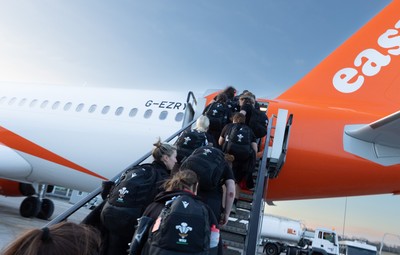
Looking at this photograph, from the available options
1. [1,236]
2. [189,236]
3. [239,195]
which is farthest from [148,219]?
[1,236]

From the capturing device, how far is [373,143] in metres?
7.62

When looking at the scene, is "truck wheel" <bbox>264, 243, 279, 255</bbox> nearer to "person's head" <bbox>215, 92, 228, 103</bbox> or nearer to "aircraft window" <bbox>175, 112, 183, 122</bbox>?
"aircraft window" <bbox>175, 112, 183, 122</bbox>

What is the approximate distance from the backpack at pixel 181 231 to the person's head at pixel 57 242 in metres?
0.85

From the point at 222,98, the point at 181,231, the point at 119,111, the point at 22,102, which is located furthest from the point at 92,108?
the point at 181,231

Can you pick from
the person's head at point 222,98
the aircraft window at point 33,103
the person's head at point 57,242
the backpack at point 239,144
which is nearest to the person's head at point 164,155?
the backpack at point 239,144

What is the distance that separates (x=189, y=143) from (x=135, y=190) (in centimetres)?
192

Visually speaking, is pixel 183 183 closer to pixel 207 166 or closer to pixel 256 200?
pixel 207 166

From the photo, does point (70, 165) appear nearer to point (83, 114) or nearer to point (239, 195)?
point (83, 114)

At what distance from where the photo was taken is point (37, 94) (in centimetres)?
1254

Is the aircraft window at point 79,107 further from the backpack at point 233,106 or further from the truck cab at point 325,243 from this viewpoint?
the truck cab at point 325,243

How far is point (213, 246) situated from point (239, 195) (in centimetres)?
414

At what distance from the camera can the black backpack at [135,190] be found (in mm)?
3430

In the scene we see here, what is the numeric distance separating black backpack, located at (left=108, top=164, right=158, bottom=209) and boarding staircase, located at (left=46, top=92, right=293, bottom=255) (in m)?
0.78

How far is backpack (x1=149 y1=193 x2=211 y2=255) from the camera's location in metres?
2.52
